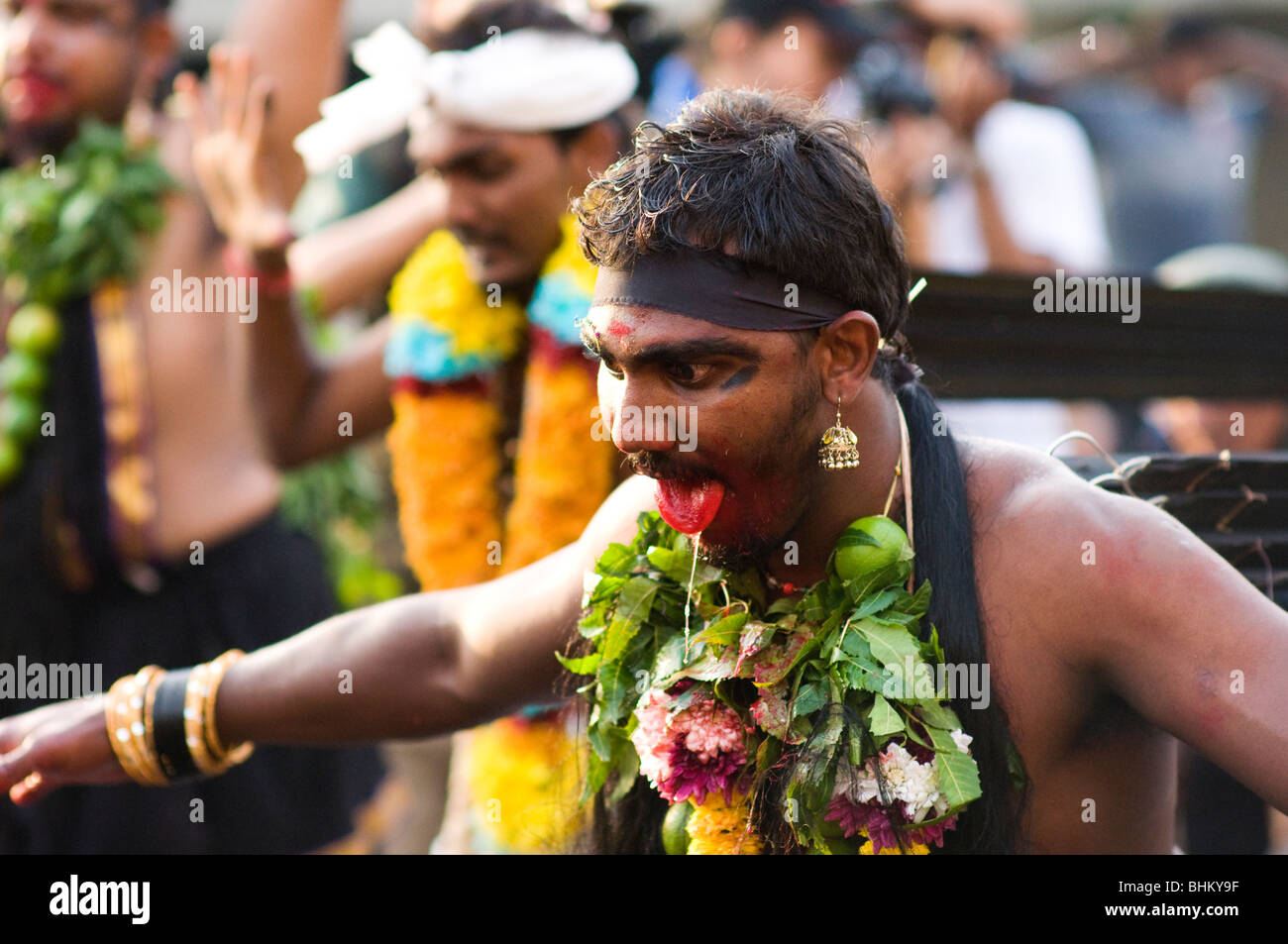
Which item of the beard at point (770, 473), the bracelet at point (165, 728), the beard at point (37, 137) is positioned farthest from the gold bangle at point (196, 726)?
the beard at point (37, 137)

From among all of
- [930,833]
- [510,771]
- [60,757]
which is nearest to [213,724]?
[60,757]

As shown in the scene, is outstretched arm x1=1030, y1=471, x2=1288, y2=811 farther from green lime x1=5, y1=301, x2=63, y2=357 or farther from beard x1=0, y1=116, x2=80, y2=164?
beard x1=0, y1=116, x2=80, y2=164

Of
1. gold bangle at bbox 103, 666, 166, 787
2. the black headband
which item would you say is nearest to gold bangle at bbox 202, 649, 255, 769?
gold bangle at bbox 103, 666, 166, 787

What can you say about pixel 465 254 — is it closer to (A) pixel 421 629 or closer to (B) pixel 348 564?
(B) pixel 348 564

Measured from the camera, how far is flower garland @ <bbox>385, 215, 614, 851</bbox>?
365 centimetres

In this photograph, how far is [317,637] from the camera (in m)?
2.55

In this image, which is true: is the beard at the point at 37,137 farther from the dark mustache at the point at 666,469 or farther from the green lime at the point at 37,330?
the dark mustache at the point at 666,469

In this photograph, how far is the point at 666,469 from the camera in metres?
2.05

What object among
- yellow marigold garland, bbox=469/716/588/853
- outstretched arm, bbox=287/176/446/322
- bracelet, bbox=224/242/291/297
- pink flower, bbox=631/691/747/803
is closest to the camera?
pink flower, bbox=631/691/747/803

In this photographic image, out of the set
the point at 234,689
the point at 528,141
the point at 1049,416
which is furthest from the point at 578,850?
the point at 1049,416

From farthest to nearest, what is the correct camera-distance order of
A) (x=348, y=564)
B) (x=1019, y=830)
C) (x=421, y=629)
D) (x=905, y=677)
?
1. (x=348, y=564)
2. (x=421, y=629)
3. (x=1019, y=830)
4. (x=905, y=677)

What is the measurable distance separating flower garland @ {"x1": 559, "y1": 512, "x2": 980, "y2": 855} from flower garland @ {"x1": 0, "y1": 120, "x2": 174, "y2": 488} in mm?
2397
